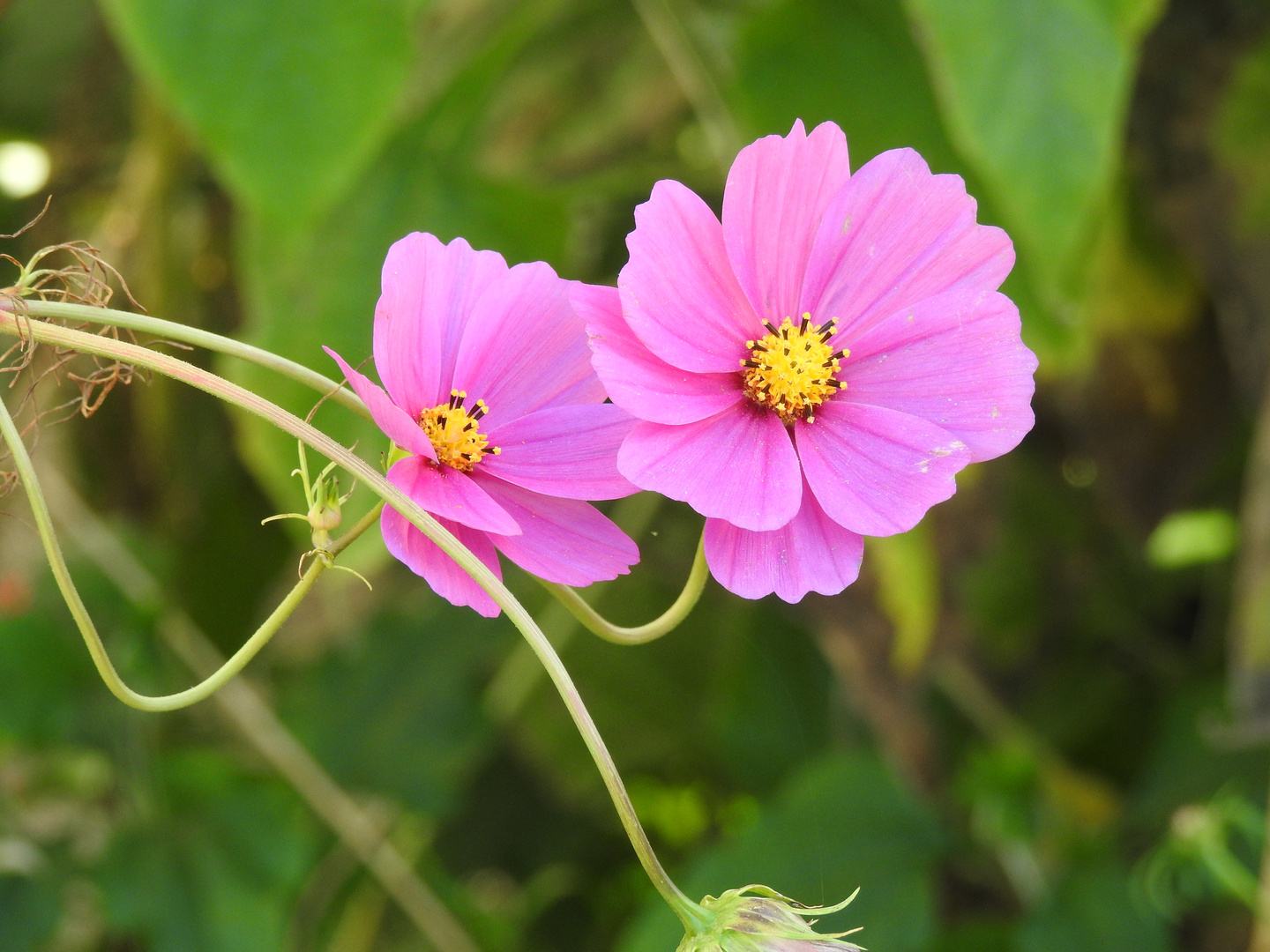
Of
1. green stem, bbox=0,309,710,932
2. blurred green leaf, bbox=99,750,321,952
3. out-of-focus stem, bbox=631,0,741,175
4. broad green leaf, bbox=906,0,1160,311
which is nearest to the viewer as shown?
green stem, bbox=0,309,710,932

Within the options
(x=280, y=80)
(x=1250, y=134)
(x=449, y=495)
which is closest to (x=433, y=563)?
(x=449, y=495)

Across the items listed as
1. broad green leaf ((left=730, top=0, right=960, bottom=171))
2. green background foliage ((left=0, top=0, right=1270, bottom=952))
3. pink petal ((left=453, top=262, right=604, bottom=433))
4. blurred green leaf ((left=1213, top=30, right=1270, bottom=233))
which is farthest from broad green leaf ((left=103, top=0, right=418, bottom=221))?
blurred green leaf ((left=1213, top=30, right=1270, bottom=233))

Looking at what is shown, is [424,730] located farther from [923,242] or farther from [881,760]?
[923,242]

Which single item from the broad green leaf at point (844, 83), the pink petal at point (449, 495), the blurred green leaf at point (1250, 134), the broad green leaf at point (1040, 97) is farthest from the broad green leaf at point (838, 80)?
the pink petal at point (449, 495)

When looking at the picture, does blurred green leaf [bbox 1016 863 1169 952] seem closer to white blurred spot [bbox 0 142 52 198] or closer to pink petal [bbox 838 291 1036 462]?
pink petal [bbox 838 291 1036 462]

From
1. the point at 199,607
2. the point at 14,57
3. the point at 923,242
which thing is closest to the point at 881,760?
the point at 199,607
